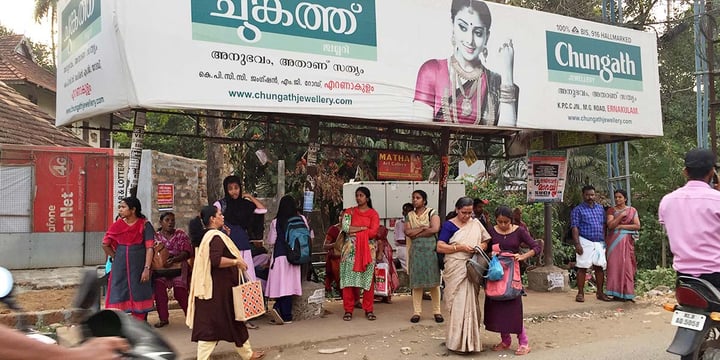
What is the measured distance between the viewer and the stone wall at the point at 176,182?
35.3 feet

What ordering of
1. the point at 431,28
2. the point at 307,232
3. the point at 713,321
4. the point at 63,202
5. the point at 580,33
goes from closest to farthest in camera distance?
1. the point at 713,321
2. the point at 431,28
3. the point at 307,232
4. the point at 580,33
5. the point at 63,202

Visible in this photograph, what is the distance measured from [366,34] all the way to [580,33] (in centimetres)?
339

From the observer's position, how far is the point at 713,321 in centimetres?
369

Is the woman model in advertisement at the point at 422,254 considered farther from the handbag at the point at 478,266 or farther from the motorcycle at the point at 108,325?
the motorcycle at the point at 108,325

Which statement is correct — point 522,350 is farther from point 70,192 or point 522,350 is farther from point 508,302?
point 70,192

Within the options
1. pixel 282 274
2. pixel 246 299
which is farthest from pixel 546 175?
pixel 246 299

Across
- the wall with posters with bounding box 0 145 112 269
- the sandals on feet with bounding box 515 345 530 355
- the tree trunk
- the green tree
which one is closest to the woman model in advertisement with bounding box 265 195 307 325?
the sandals on feet with bounding box 515 345 530 355

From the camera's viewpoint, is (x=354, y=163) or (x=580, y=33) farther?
(x=354, y=163)

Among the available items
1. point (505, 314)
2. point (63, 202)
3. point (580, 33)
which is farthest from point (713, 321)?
point (63, 202)

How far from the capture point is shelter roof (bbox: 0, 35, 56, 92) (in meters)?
16.8

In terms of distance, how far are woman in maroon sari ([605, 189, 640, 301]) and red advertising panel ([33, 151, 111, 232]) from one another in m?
9.55

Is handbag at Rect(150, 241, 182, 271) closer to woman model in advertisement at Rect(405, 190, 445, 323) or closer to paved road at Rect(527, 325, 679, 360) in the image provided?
woman model in advertisement at Rect(405, 190, 445, 323)

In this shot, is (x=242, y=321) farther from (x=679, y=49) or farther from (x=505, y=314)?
(x=679, y=49)

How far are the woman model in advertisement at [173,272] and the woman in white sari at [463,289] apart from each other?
3112mm
